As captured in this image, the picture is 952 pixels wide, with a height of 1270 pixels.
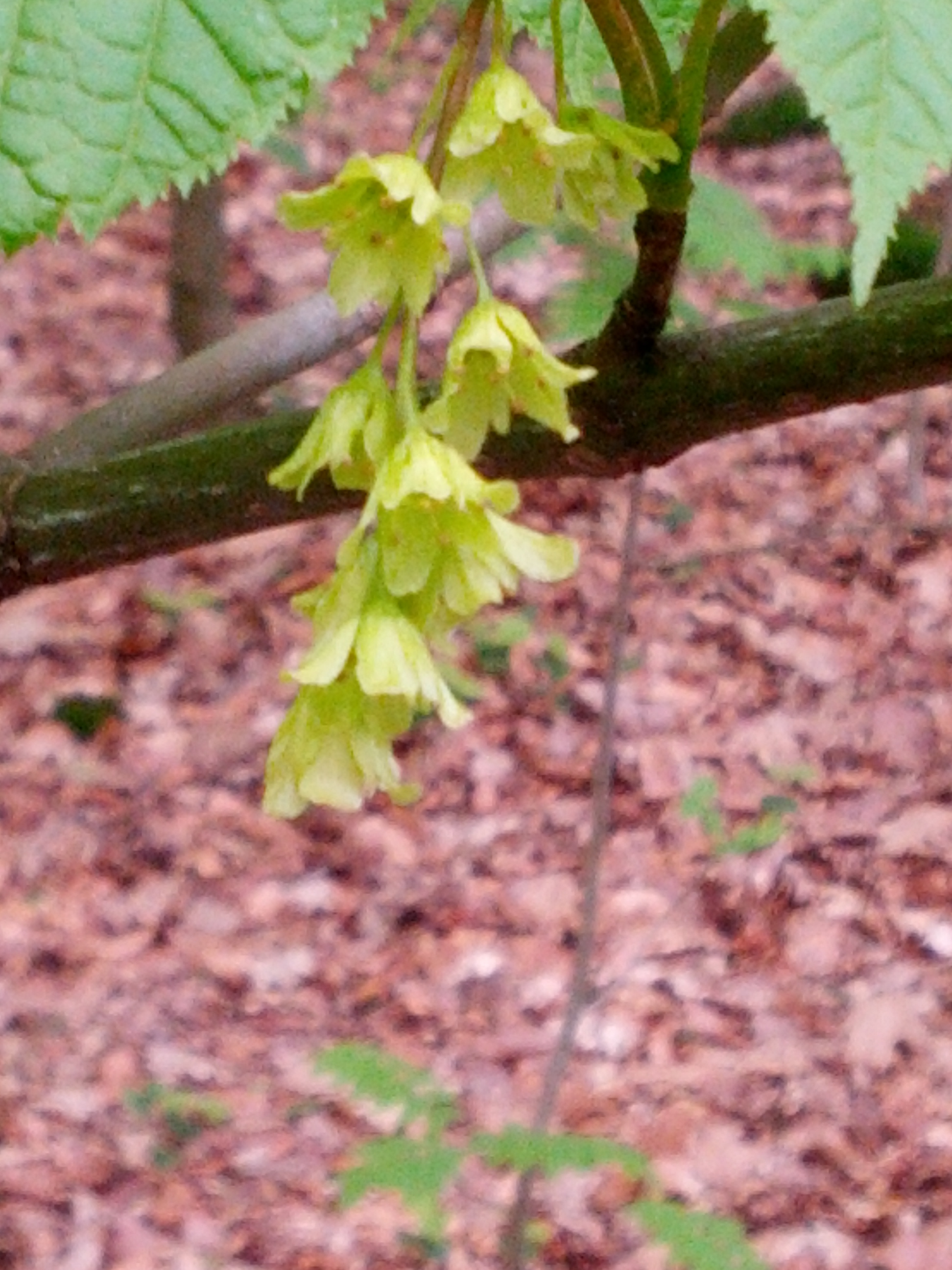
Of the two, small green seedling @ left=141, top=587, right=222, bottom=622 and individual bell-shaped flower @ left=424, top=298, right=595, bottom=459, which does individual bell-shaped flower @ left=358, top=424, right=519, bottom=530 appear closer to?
individual bell-shaped flower @ left=424, top=298, right=595, bottom=459

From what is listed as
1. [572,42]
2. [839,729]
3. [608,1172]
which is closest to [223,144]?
[572,42]

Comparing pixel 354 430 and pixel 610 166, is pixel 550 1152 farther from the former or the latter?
pixel 610 166

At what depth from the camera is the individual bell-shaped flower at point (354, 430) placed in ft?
2.47

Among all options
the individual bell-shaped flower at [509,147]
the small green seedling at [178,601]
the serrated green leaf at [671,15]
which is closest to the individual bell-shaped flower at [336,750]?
the individual bell-shaped flower at [509,147]

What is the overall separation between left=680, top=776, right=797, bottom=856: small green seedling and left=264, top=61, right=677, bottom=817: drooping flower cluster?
3.19 m

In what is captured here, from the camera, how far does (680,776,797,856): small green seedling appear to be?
12.6 feet

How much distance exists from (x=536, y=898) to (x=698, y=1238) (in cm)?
154

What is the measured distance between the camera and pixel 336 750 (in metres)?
0.77

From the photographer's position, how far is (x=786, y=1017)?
11.6 feet

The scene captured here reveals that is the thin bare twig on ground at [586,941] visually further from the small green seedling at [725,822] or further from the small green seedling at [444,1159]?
the small green seedling at [725,822]

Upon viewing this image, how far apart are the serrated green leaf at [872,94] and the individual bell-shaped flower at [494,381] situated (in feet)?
0.62

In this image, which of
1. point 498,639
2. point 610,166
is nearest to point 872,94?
point 610,166

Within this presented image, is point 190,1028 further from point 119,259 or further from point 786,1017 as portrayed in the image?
point 119,259

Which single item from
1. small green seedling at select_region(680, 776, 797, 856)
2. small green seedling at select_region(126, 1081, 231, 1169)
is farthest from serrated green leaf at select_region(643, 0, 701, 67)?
small green seedling at select_region(680, 776, 797, 856)
